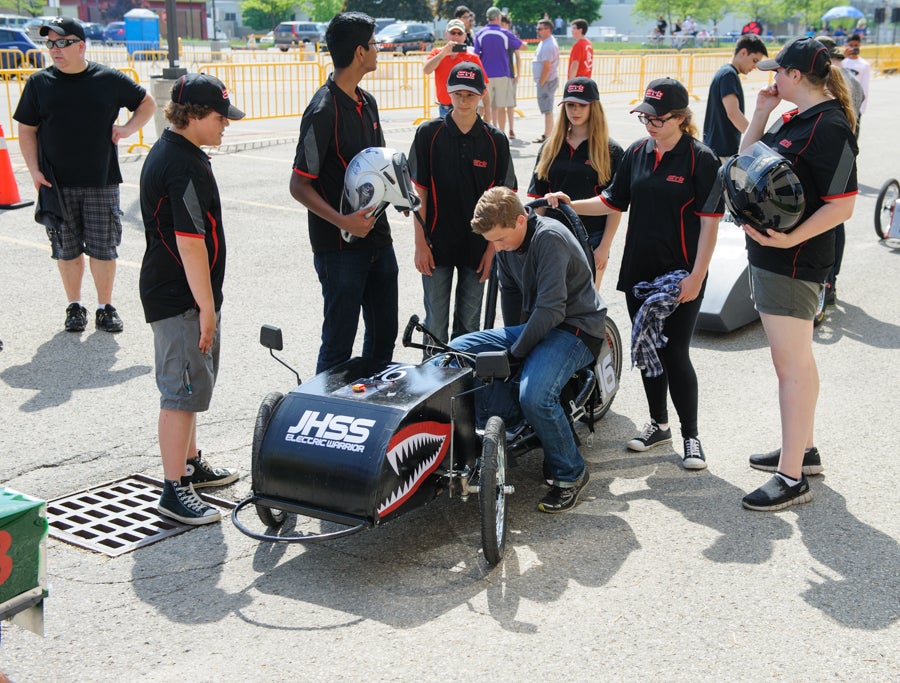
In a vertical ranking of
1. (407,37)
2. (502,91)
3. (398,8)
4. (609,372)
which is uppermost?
(398,8)

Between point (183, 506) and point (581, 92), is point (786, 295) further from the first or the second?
point (183, 506)

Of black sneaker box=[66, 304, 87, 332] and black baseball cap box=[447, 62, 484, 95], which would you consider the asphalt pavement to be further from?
black baseball cap box=[447, 62, 484, 95]

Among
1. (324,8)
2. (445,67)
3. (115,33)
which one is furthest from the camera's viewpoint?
(324,8)

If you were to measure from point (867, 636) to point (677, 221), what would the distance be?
7.27 ft

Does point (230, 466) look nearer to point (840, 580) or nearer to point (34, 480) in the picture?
point (34, 480)

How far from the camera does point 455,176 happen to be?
5.55 meters

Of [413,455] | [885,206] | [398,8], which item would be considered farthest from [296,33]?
[413,455]

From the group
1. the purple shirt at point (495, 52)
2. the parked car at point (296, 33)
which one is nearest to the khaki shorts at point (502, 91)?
the purple shirt at point (495, 52)

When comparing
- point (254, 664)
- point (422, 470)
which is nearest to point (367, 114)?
point (422, 470)

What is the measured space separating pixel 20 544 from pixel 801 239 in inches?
134

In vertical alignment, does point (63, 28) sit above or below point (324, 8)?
below

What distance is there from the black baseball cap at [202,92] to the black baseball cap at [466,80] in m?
1.42

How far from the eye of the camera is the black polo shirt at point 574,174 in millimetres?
5879

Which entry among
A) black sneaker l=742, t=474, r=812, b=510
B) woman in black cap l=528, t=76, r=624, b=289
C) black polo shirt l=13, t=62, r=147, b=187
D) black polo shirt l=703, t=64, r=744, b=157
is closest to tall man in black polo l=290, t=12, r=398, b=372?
woman in black cap l=528, t=76, r=624, b=289
